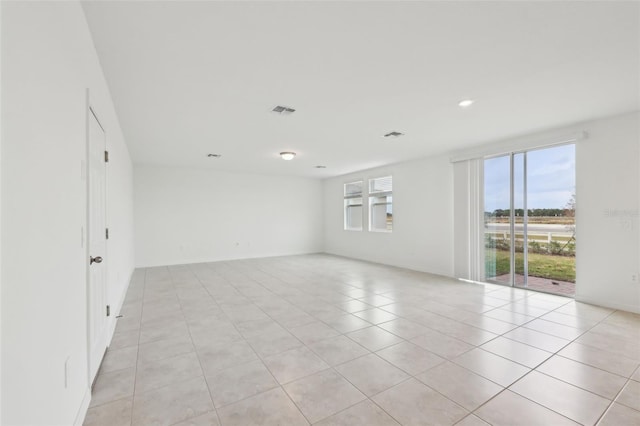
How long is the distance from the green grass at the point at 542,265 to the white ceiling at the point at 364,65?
7.16ft

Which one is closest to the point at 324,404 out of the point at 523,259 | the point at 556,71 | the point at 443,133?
the point at 556,71

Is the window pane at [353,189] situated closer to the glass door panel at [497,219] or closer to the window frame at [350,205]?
the window frame at [350,205]

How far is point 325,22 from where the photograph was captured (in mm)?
2023

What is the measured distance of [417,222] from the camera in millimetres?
6723

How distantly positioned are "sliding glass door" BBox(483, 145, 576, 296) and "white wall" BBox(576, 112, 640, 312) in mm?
355

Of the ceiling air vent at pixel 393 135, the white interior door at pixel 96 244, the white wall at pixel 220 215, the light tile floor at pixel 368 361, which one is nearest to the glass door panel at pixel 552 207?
the light tile floor at pixel 368 361

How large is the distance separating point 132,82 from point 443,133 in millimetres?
4207

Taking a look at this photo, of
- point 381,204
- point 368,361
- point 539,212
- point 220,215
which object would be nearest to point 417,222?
point 381,204

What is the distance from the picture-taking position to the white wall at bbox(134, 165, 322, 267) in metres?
7.37

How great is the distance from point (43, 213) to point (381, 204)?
23.8 feet

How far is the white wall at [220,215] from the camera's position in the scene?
24.2 ft

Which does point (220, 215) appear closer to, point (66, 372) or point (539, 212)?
point (66, 372)

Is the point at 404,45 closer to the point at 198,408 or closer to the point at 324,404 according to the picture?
the point at 324,404

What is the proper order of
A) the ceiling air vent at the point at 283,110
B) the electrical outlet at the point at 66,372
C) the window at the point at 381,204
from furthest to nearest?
the window at the point at 381,204 < the ceiling air vent at the point at 283,110 < the electrical outlet at the point at 66,372
